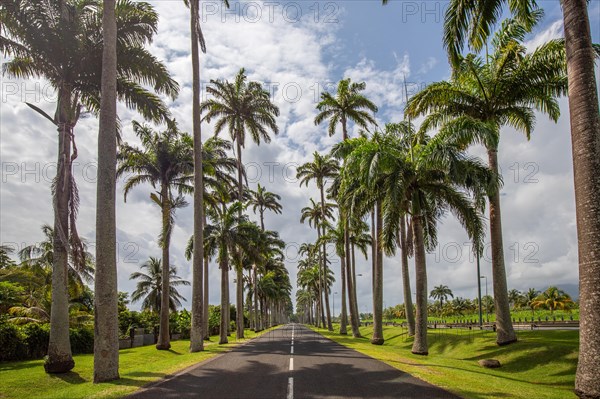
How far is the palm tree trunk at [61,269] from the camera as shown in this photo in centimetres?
1512

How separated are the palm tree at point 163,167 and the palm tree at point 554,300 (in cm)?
6826

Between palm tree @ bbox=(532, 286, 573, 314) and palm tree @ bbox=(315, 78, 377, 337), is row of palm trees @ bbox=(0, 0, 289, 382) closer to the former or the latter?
palm tree @ bbox=(315, 78, 377, 337)

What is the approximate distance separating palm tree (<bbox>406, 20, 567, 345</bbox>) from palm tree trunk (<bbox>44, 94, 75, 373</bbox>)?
15980 millimetres

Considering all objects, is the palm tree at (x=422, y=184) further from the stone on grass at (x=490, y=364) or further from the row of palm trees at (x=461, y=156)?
the stone on grass at (x=490, y=364)

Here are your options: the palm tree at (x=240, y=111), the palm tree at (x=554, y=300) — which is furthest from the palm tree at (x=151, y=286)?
the palm tree at (x=554, y=300)

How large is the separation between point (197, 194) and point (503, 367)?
661 inches

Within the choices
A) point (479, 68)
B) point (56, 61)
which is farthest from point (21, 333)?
point (479, 68)

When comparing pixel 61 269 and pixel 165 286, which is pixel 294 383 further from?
pixel 165 286

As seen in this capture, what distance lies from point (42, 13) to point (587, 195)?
62.5 feet

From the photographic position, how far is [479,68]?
21375 mm

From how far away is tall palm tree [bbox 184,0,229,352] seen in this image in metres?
22.2

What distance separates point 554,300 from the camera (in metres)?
73.1

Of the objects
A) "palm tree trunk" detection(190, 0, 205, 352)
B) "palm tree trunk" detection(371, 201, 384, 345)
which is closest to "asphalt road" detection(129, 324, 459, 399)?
"palm tree trunk" detection(190, 0, 205, 352)

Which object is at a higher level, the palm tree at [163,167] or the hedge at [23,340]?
the palm tree at [163,167]
